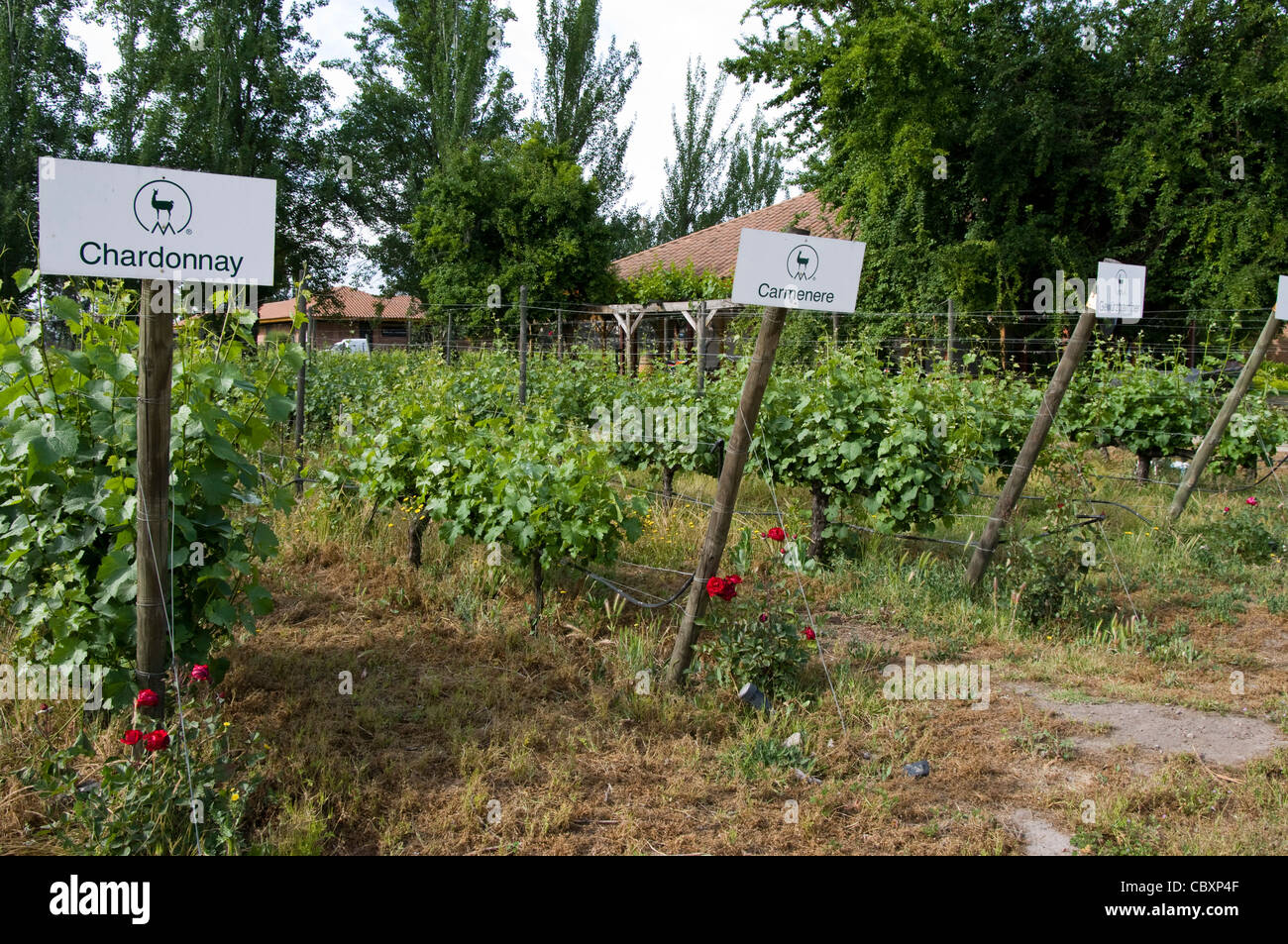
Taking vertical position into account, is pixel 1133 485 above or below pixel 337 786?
above

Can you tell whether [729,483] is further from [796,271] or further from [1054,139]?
[1054,139]

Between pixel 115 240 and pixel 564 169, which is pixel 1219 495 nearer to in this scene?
pixel 115 240

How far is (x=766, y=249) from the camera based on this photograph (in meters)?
3.55

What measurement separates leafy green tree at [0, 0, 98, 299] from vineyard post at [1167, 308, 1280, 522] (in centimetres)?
2431

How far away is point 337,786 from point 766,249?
2595 millimetres

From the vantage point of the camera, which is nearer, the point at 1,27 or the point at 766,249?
the point at 766,249

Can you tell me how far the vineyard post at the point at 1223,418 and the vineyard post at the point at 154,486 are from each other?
7153mm

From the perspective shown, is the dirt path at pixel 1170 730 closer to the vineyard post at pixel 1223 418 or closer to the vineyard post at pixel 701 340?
the vineyard post at pixel 1223 418

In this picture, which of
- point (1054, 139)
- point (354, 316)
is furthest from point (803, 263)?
point (354, 316)

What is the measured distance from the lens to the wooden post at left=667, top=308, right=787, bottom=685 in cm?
367

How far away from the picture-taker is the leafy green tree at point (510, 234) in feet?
59.3

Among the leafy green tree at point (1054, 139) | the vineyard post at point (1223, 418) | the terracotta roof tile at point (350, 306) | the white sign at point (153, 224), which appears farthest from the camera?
the terracotta roof tile at point (350, 306)

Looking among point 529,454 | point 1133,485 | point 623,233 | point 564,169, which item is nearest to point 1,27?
point 564,169

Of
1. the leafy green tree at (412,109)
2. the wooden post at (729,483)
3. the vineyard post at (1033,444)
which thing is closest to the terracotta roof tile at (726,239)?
the leafy green tree at (412,109)
